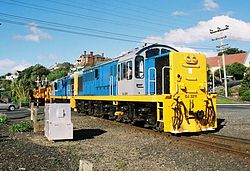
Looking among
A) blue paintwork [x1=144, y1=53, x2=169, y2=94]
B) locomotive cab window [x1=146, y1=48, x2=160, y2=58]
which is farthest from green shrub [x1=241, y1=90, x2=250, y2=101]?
blue paintwork [x1=144, y1=53, x2=169, y2=94]

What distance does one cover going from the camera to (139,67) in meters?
14.2

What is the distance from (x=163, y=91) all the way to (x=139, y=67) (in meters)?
2.43

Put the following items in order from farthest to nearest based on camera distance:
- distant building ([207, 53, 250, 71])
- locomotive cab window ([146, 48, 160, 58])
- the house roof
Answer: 1. the house roof
2. distant building ([207, 53, 250, 71])
3. locomotive cab window ([146, 48, 160, 58])

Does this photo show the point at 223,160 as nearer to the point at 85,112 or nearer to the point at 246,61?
the point at 85,112

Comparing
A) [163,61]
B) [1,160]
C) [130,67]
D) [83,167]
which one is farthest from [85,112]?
[83,167]

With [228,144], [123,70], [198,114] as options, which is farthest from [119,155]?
[123,70]

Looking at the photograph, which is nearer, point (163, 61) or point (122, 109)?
point (163, 61)

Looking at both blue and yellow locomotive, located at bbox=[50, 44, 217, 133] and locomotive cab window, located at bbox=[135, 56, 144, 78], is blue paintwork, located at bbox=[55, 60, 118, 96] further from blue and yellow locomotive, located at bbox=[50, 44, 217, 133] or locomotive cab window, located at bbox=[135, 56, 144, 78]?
locomotive cab window, located at bbox=[135, 56, 144, 78]

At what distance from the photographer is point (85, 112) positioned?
2388 centimetres

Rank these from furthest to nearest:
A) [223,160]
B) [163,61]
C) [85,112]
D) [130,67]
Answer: [85,112]
[130,67]
[163,61]
[223,160]

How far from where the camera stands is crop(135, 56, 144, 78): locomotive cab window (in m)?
14.0

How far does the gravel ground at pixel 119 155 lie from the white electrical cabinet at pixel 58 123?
0.31 metres

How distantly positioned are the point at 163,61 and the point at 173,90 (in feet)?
4.72

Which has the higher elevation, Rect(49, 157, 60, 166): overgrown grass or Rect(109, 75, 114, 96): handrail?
Rect(109, 75, 114, 96): handrail
